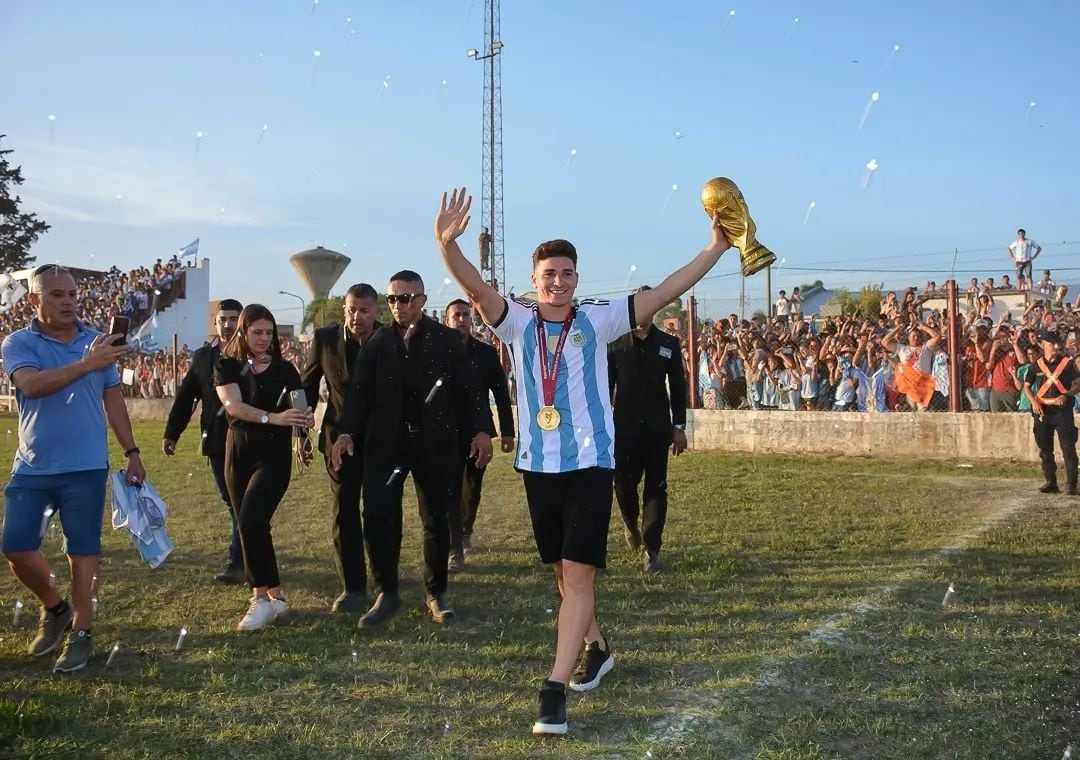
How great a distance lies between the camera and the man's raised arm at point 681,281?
4.06 metres

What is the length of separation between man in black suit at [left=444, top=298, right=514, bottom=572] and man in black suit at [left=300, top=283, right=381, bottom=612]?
0.92 meters

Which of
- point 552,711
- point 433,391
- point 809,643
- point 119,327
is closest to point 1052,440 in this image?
point 809,643

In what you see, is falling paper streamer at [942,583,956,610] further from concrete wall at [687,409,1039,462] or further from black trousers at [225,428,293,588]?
concrete wall at [687,409,1039,462]

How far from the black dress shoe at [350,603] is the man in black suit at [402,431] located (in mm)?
265

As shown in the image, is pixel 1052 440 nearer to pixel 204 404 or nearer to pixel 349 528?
pixel 349 528

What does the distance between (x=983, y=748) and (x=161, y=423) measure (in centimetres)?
2807

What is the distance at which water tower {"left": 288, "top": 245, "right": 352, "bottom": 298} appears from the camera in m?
Answer: 45.1

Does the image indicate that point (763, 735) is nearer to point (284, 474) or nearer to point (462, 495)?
point (284, 474)

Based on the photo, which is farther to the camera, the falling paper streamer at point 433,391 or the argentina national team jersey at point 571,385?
the falling paper streamer at point 433,391

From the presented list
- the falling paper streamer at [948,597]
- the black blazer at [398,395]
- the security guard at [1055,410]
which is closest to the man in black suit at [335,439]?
the black blazer at [398,395]

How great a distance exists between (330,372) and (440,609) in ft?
5.62

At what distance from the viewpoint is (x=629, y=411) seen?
6777mm

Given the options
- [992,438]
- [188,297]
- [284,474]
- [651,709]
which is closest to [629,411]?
[284,474]

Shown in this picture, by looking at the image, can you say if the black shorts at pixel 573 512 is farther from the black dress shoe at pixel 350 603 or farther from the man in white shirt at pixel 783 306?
the man in white shirt at pixel 783 306
